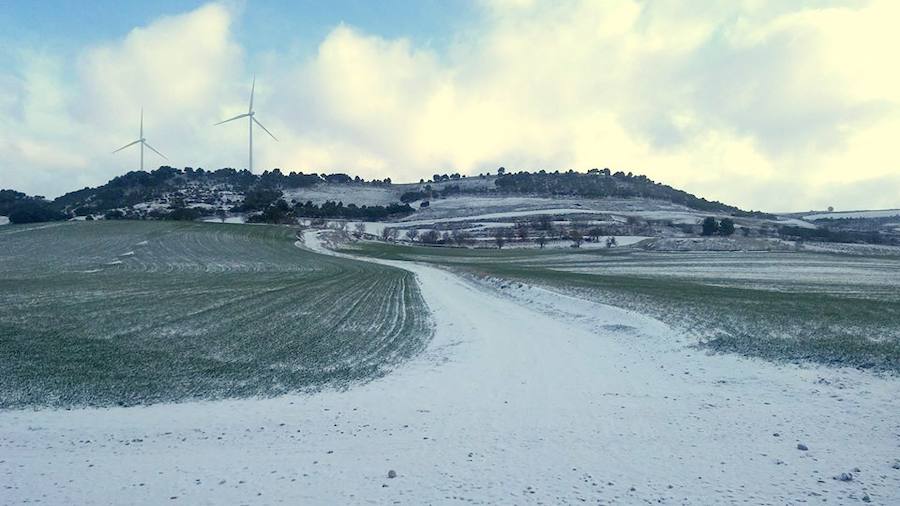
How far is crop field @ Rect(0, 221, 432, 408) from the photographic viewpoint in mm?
12633

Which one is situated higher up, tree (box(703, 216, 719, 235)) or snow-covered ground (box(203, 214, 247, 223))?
snow-covered ground (box(203, 214, 247, 223))

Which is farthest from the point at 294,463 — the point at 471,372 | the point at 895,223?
the point at 895,223

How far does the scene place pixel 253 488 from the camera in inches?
293

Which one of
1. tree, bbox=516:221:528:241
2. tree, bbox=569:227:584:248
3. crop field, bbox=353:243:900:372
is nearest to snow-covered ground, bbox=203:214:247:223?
tree, bbox=516:221:528:241

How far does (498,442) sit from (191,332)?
13.7 meters

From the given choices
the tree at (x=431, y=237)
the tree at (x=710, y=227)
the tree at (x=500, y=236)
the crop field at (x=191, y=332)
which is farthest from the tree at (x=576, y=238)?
the crop field at (x=191, y=332)

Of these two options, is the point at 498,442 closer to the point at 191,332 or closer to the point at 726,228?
the point at 191,332

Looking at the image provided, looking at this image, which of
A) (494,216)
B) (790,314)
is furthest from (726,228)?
(790,314)

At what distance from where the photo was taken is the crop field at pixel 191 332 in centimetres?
1263

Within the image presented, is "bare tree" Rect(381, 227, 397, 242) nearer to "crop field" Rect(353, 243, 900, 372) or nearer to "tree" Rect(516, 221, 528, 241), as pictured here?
"tree" Rect(516, 221, 528, 241)

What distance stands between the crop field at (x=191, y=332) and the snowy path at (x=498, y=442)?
141 centimetres

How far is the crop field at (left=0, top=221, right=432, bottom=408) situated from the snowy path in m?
1.41

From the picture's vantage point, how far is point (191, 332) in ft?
62.5

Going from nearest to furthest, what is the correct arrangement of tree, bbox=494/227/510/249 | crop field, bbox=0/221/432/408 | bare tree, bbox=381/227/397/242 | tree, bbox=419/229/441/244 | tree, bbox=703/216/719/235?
crop field, bbox=0/221/432/408 < tree, bbox=494/227/510/249 < tree, bbox=419/229/441/244 < tree, bbox=703/216/719/235 < bare tree, bbox=381/227/397/242
